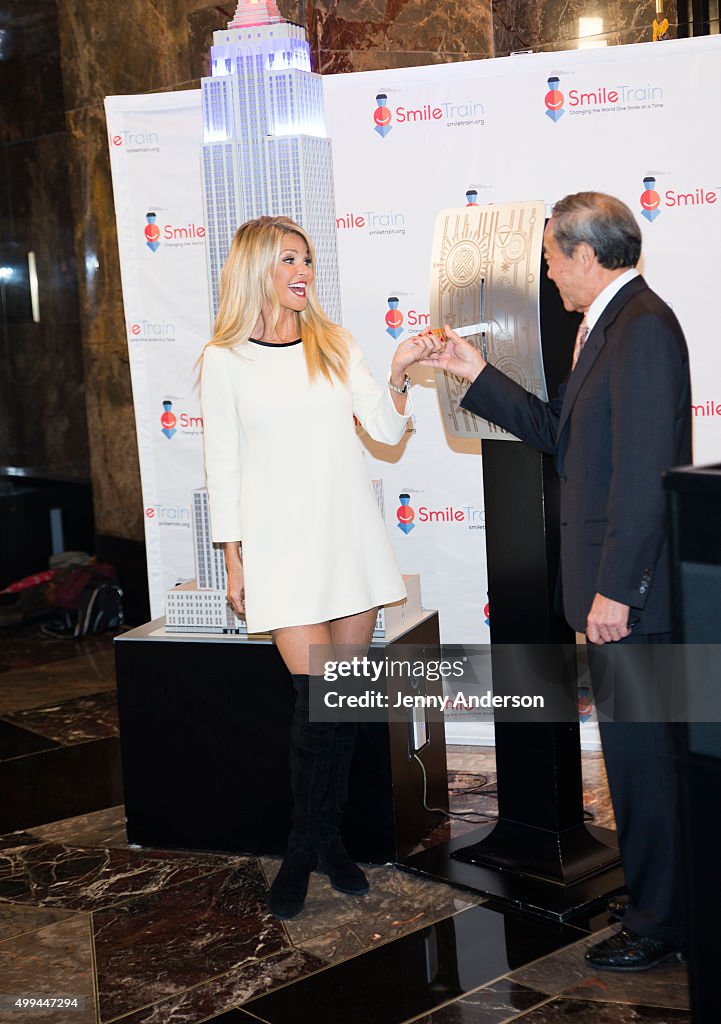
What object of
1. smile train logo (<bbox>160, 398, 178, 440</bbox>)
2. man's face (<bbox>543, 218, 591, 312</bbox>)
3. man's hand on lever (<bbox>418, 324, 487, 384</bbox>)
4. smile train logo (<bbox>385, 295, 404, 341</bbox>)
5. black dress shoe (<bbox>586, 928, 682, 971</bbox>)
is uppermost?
smile train logo (<bbox>385, 295, 404, 341</bbox>)

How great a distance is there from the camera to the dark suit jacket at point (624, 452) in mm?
2627

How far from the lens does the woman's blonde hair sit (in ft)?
10.2

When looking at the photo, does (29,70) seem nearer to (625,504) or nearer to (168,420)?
(168,420)

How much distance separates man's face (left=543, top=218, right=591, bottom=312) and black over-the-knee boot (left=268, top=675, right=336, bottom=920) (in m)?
1.17

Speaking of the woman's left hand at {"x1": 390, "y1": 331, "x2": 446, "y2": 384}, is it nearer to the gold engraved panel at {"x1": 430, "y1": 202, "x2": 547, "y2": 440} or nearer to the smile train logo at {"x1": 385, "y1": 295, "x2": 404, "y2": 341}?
the gold engraved panel at {"x1": 430, "y1": 202, "x2": 547, "y2": 440}

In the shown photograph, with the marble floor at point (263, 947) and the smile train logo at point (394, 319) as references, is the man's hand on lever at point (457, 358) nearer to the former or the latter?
the marble floor at point (263, 947)

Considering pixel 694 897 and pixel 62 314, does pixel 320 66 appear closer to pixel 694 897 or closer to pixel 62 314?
pixel 62 314

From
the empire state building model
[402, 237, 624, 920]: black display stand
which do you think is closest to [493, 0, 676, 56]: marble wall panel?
the empire state building model

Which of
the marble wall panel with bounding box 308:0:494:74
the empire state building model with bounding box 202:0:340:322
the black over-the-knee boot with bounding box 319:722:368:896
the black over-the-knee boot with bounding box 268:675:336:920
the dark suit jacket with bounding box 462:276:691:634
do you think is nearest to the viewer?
the dark suit jacket with bounding box 462:276:691:634

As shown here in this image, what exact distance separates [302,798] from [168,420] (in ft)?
7.14

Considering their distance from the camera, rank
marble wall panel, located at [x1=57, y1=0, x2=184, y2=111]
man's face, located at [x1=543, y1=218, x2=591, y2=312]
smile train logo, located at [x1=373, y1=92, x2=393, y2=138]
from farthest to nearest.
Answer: marble wall panel, located at [x1=57, y1=0, x2=184, y2=111], smile train logo, located at [x1=373, y1=92, x2=393, y2=138], man's face, located at [x1=543, y1=218, x2=591, y2=312]

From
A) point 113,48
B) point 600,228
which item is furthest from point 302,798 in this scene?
point 113,48

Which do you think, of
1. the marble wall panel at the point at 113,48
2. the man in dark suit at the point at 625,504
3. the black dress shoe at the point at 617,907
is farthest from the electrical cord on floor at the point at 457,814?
the marble wall panel at the point at 113,48

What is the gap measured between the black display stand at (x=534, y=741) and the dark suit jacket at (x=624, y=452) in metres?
0.34
